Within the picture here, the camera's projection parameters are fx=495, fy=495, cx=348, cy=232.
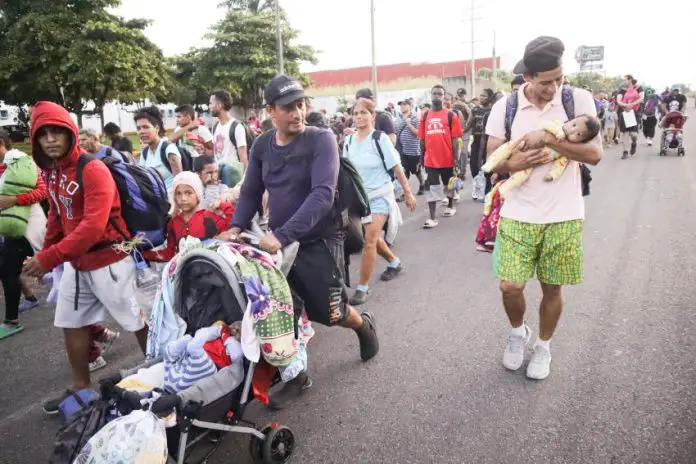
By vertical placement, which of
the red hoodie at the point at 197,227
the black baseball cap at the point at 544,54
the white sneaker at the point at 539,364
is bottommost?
the white sneaker at the point at 539,364

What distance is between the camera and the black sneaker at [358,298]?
189 inches

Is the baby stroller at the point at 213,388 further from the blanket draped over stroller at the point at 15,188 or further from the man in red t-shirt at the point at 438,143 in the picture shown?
the man in red t-shirt at the point at 438,143

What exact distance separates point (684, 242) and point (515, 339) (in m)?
3.97

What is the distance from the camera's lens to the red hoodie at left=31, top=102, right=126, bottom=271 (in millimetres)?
2893

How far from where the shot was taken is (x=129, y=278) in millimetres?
3299

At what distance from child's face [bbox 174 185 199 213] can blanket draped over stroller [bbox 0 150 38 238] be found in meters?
1.83

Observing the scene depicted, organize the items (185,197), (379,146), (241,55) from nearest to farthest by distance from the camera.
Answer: (185,197) → (379,146) → (241,55)

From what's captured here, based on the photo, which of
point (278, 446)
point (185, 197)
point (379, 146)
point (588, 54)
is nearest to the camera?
point (278, 446)

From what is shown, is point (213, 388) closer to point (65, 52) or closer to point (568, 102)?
point (568, 102)

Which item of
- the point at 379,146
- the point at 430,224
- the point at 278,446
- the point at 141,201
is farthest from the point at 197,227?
the point at 430,224

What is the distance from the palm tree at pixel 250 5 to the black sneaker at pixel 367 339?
4030 cm

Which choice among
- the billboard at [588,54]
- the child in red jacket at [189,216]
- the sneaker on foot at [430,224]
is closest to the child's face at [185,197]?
the child in red jacket at [189,216]

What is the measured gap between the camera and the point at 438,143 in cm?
763

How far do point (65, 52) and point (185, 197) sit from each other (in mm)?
24964
